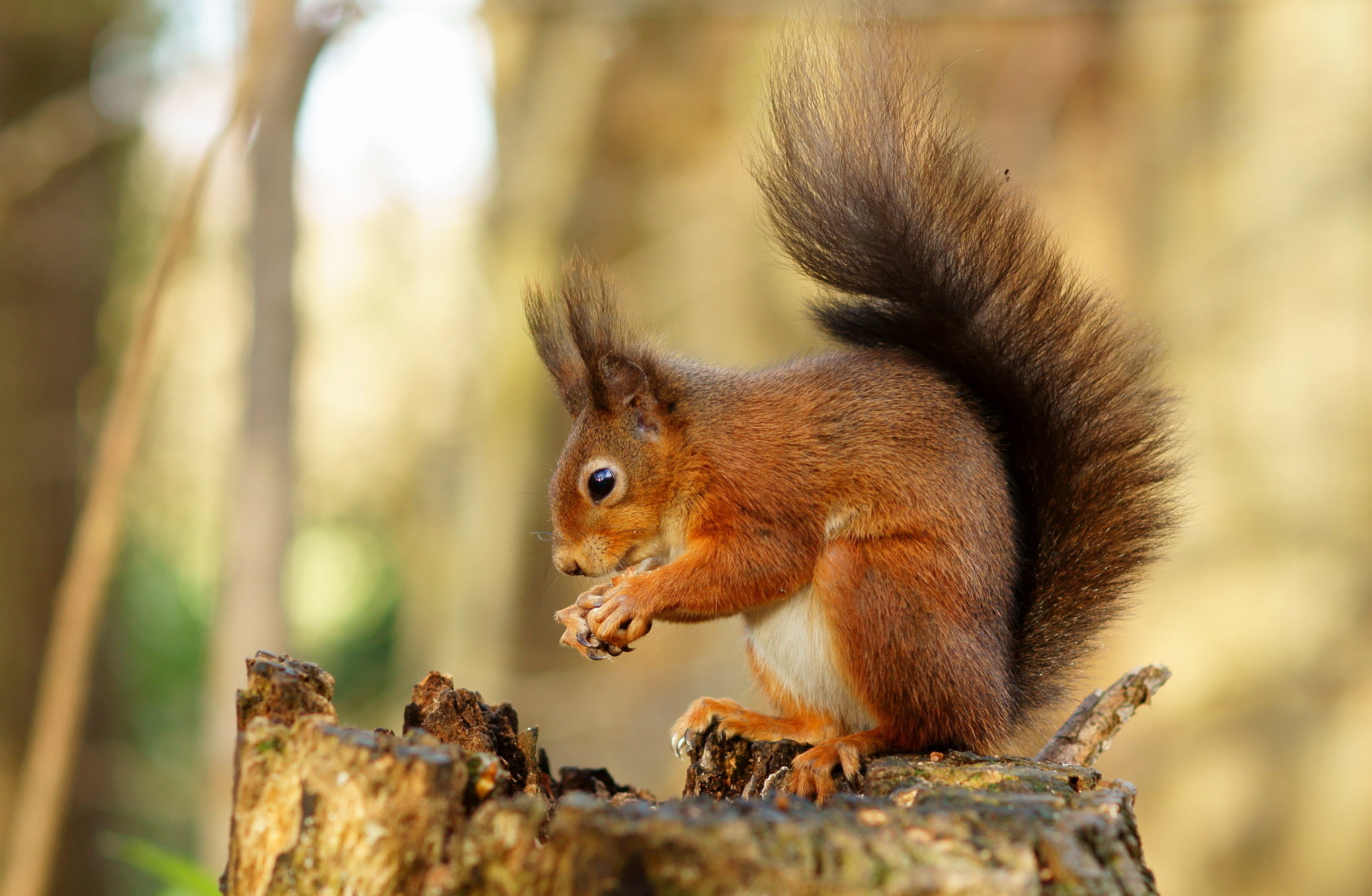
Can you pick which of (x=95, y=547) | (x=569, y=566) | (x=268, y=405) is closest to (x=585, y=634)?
(x=569, y=566)

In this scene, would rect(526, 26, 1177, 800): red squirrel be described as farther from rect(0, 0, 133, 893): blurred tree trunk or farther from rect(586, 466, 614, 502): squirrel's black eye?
rect(0, 0, 133, 893): blurred tree trunk

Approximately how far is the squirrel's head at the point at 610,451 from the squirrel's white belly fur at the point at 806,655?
22 centimetres

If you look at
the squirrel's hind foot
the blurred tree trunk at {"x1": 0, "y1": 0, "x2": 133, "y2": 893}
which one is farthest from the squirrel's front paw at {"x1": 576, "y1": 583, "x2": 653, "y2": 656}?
the blurred tree trunk at {"x1": 0, "y1": 0, "x2": 133, "y2": 893}

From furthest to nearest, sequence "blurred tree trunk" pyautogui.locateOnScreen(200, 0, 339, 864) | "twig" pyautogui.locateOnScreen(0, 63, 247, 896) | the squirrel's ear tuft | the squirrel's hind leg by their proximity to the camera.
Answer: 1. "blurred tree trunk" pyautogui.locateOnScreen(200, 0, 339, 864)
2. "twig" pyautogui.locateOnScreen(0, 63, 247, 896)
3. the squirrel's ear tuft
4. the squirrel's hind leg

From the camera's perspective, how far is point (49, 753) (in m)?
2.39

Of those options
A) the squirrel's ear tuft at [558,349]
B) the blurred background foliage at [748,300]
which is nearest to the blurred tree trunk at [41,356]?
the blurred background foliage at [748,300]

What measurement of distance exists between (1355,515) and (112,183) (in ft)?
15.0

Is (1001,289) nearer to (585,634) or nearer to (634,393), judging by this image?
(634,393)

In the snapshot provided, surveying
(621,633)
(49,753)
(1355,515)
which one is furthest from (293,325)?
(1355,515)

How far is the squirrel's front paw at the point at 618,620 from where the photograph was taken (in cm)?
160

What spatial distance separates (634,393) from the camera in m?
1.84

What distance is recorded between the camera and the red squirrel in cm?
155

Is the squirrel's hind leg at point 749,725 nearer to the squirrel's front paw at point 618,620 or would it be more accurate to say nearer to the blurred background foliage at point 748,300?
the squirrel's front paw at point 618,620

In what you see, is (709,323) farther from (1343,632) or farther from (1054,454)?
(1054,454)
